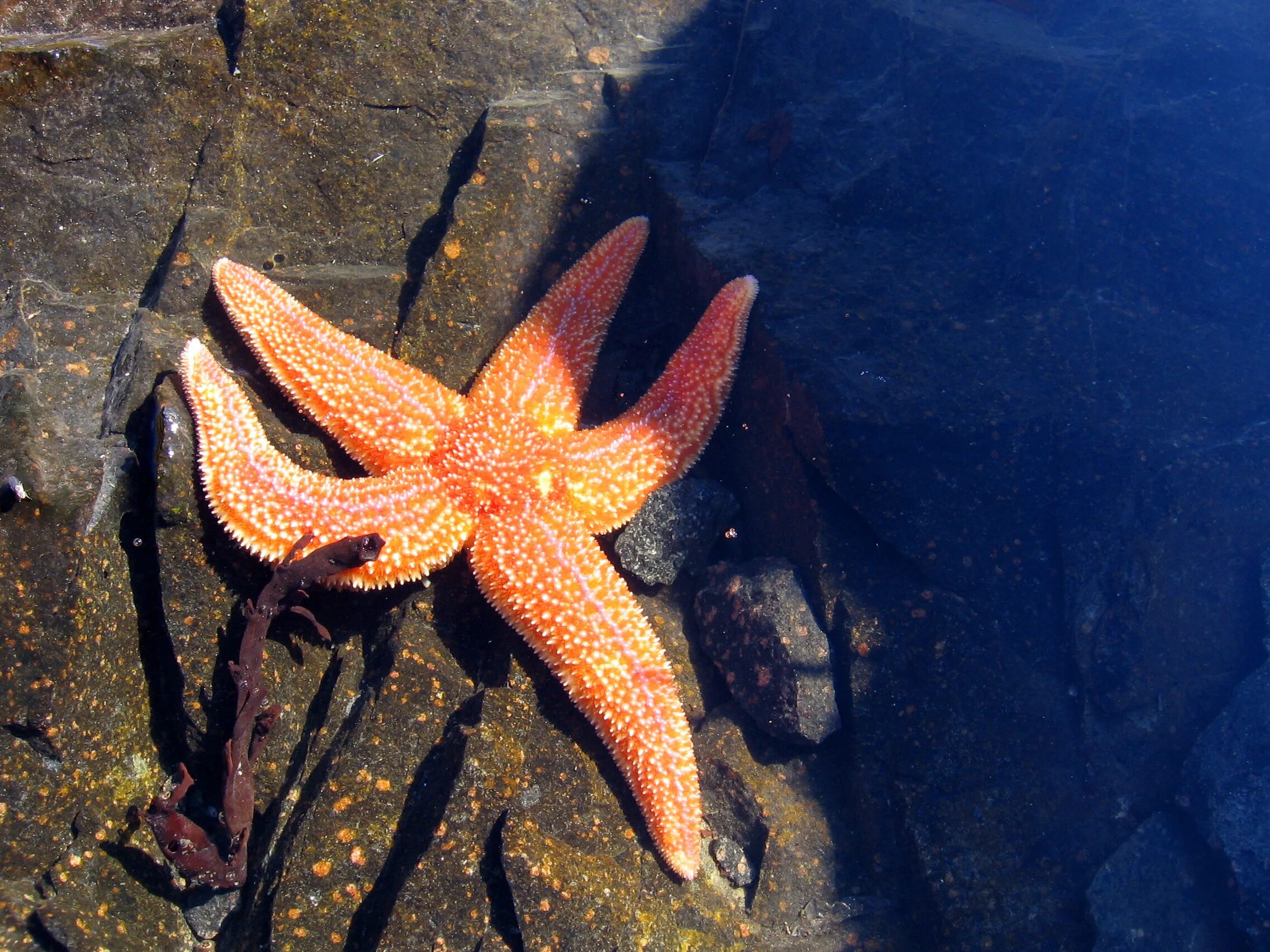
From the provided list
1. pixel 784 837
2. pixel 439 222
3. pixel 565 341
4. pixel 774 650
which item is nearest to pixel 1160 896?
pixel 784 837

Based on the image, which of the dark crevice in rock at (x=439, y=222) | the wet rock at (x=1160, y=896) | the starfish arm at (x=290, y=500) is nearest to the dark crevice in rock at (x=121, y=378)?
the starfish arm at (x=290, y=500)

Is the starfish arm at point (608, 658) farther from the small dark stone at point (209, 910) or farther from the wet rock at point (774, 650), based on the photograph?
the small dark stone at point (209, 910)

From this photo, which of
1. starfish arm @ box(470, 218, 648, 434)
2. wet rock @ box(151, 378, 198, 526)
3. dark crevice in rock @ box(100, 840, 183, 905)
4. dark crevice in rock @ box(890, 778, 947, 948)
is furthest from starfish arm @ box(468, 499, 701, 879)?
dark crevice in rock @ box(100, 840, 183, 905)

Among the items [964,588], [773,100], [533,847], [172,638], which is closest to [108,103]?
[172,638]

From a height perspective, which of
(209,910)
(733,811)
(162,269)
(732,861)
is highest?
(162,269)

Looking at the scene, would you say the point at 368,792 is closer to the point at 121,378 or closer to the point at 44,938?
the point at 44,938
